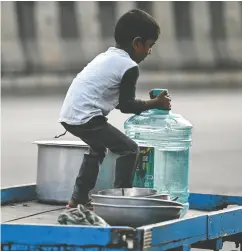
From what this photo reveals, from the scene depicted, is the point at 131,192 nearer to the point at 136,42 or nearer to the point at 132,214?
the point at 132,214

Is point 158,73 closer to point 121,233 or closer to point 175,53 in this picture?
point 175,53

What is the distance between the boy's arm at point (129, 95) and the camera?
6.49 meters

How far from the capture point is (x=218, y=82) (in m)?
43.5

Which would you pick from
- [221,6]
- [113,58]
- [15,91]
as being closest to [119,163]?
[113,58]

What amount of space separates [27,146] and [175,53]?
103 ft

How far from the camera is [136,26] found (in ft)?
21.8

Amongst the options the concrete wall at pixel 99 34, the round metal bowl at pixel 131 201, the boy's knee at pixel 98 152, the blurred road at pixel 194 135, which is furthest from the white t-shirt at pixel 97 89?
the concrete wall at pixel 99 34

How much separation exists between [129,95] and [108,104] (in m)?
0.16

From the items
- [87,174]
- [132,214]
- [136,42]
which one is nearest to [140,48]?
[136,42]

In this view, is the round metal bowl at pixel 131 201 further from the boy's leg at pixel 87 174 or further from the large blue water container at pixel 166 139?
the large blue water container at pixel 166 139

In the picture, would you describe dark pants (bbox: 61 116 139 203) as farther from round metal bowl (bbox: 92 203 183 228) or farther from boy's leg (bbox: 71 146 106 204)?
round metal bowl (bbox: 92 203 183 228)

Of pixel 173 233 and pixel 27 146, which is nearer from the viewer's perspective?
pixel 173 233

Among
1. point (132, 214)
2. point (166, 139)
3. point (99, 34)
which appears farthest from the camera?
point (99, 34)

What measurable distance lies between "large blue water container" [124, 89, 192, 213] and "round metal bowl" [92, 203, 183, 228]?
183 cm
